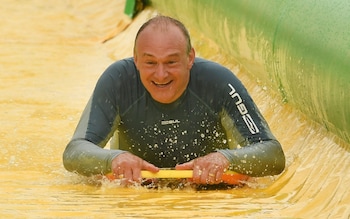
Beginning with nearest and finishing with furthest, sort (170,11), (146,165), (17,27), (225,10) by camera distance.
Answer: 1. (146,165)
2. (225,10)
3. (170,11)
4. (17,27)

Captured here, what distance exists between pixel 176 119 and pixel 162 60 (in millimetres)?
339

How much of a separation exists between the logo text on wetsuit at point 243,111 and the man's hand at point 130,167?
557 mm

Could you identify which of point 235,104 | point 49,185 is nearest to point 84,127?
point 49,185

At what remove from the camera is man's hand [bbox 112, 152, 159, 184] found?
14.6 feet

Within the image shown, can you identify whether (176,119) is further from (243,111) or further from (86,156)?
(86,156)

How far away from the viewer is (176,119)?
191 inches

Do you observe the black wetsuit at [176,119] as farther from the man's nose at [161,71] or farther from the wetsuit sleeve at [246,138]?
the man's nose at [161,71]

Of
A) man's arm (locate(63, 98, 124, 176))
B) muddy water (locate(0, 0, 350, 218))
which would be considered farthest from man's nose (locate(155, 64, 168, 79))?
muddy water (locate(0, 0, 350, 218))

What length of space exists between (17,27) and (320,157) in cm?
573

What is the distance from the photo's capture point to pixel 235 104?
4.81 metres

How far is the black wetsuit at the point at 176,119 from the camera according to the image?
478 cm

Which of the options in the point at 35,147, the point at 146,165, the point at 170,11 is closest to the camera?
the point at 146,165

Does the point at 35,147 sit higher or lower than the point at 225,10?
lower

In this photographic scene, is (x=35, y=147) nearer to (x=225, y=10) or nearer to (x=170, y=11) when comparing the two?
(x=225, y=10)
